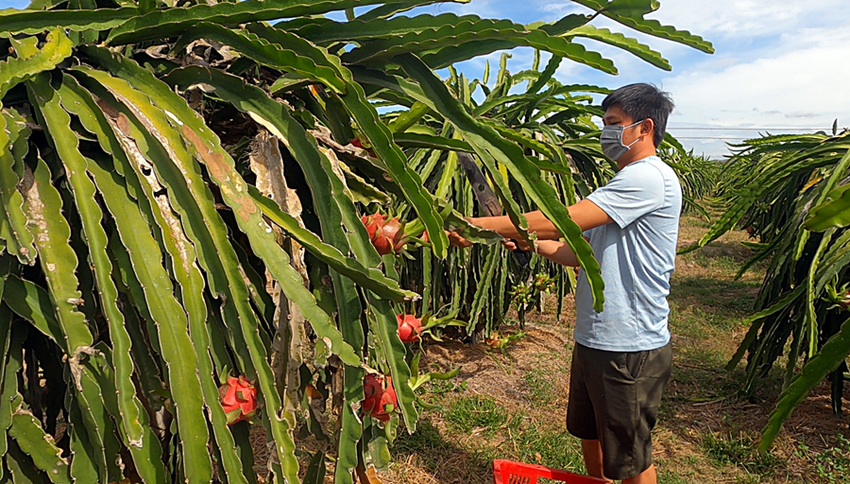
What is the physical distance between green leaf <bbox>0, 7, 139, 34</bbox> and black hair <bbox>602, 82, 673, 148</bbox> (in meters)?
1.47

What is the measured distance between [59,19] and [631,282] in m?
1.60

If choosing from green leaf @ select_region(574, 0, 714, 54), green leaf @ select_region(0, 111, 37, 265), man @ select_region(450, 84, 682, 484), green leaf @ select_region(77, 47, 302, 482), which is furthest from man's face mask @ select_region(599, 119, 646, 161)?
green leaf @ select_region(0, 111, 37, 265)

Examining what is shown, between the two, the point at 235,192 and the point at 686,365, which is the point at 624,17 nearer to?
the point at 235,192

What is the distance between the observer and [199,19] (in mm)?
883

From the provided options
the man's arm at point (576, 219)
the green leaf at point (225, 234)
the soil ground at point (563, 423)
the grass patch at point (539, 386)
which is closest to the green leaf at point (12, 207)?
the green leaf at point (225, 234)

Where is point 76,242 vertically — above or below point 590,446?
above

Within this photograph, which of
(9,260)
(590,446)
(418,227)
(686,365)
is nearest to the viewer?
(9,260)

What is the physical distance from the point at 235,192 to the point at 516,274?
3037mm

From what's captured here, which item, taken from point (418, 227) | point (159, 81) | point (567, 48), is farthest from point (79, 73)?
point (567, 48)

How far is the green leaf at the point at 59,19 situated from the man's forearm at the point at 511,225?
0.91 metres

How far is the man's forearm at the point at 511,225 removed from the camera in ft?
5.27

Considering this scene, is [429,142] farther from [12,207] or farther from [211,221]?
[12,207]

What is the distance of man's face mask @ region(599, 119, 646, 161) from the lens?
190cm

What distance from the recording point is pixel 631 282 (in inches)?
72.8
